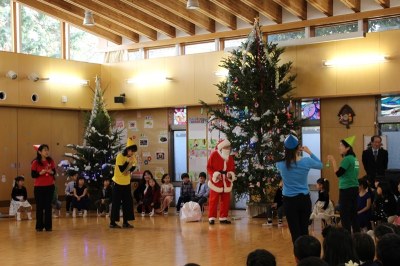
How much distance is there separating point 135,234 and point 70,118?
24.0ft

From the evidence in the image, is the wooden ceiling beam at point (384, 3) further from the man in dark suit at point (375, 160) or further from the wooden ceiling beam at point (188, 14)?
the wooden ceiling beam at point (188, 14)

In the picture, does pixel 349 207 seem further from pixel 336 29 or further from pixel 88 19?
pixel 88 19

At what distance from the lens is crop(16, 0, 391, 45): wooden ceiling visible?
14.1m

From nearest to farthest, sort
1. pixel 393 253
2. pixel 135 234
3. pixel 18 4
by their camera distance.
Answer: pixel 393 253
pixel 135 234
pixel 18 4

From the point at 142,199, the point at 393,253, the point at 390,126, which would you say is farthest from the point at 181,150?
the point at 393,253

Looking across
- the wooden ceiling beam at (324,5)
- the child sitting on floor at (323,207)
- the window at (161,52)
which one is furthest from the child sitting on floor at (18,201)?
the wooden ceiling beam at (324,5)

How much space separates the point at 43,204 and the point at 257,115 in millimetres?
4608

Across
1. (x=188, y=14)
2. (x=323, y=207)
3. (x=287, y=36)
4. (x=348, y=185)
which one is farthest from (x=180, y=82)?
(x=348, y=185)

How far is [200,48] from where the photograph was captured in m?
16.5

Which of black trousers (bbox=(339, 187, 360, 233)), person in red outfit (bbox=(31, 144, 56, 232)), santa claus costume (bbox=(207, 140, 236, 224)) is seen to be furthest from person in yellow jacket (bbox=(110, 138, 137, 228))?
black trousers (bbox=(339, 187, 360, 233))

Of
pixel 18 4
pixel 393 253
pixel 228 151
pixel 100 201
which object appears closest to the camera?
pixel 393 253

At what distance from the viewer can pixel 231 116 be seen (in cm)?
1320

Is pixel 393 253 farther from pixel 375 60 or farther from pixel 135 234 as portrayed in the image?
pixel 375 60

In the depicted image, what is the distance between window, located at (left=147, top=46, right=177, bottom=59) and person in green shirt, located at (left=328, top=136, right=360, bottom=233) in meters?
9.27
